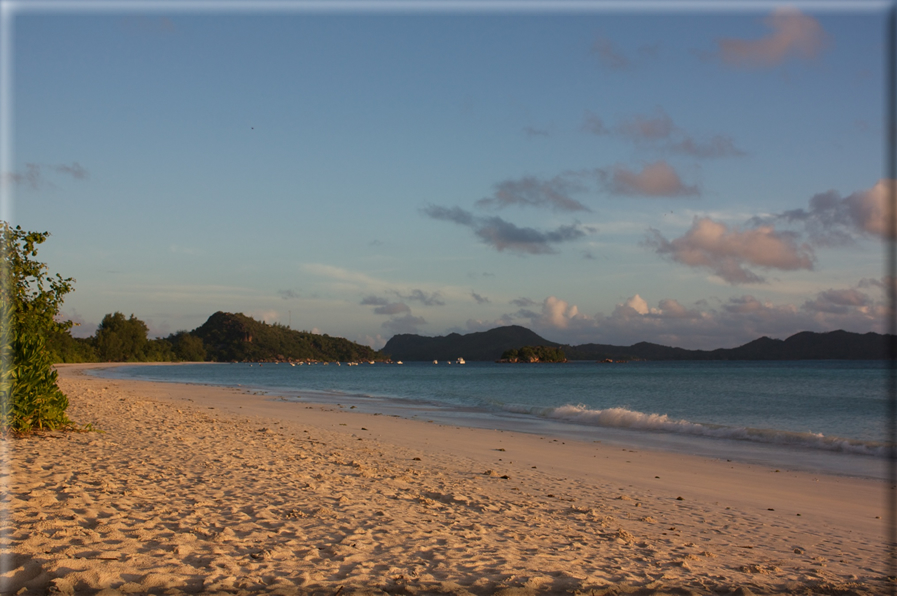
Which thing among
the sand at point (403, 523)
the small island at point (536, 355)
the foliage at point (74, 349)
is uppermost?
the sand at point (403, 523)

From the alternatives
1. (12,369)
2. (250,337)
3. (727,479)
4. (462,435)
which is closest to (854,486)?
(727,479)

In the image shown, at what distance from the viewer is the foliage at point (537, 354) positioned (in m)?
183

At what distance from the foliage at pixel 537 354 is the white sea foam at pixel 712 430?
523 ft

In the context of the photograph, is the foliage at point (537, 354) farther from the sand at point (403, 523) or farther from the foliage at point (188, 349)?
the sand at point (403, 523)

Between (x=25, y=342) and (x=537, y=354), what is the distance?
583ft

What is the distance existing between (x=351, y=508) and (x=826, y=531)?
6.08 m

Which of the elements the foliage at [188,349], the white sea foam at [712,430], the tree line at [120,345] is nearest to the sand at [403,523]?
the white sea foam at [712,430]

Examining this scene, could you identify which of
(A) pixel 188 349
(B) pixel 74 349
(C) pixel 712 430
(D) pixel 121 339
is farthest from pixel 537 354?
(C) pixel 712 430

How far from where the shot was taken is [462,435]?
1672 centimetres

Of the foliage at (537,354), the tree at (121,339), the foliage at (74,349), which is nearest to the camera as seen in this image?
the foliage at (74,349)

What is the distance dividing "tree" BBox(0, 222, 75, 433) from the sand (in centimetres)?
53

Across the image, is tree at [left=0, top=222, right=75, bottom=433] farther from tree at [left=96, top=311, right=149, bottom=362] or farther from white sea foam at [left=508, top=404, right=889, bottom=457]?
tree at [left=96, top=311, right=149, bottom=362]

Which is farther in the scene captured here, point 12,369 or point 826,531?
point 12,369

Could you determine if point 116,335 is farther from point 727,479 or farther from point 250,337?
point 727,479
